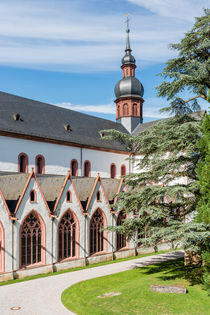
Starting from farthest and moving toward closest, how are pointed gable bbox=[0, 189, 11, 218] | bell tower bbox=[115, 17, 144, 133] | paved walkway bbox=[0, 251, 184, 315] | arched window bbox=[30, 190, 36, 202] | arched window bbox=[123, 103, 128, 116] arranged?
arched window bbox=[123, 103, 128, 116] < bell tower bbox=[115, 17, 144, 133] < arched window bbox=[30, 190, 36, 202] < pointed gable bbox=[0, 189, 11, 218] < paved walkway bbox=[0, 251, 184, 315]

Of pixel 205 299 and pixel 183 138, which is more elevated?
pixel 183 138

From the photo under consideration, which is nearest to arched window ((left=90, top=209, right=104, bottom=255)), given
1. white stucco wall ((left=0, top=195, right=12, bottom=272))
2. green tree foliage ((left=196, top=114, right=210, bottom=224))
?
white stucco wall ((left=0, top=195, right=12, bottom=272))

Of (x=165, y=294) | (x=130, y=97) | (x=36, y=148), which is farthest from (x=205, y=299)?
(x=130, y=97)

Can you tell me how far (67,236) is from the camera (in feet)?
84.2

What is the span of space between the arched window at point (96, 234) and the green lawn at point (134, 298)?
249 inches

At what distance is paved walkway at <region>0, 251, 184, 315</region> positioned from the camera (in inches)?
602

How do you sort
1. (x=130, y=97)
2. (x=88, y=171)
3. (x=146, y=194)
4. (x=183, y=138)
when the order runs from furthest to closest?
(x=130, y=97) < (x=88, y=171) < (x=146, y=194) < (x=183, y=138)

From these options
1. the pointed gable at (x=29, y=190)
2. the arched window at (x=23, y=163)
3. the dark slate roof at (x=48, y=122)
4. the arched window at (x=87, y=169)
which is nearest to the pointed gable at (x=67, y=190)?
the pointed gable at (x=29, y=190)

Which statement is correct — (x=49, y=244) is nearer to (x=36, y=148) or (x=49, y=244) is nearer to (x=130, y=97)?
(x=36, y=148)

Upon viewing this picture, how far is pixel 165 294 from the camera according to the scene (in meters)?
16.6

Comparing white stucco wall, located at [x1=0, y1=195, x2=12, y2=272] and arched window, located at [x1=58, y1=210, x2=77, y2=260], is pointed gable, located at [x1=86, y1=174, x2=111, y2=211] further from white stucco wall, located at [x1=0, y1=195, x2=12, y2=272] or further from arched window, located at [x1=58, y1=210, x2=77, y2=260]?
white stucco wall, located at [x1=0, y1=195, x2=12, y2=272]

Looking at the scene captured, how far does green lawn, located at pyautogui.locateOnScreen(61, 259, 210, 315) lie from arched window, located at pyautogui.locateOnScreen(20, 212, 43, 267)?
488 centimetres

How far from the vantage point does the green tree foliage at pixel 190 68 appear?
19078 mm

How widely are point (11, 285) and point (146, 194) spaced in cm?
1014
